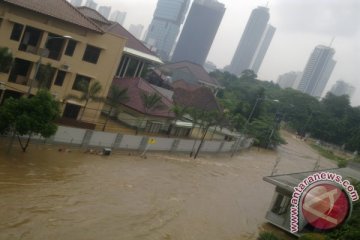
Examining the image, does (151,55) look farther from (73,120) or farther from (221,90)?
(221,90)

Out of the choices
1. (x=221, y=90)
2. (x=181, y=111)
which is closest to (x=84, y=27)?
(x=181, y=111)

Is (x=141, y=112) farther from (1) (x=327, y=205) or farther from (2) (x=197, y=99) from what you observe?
(1) (x=327, y=205)

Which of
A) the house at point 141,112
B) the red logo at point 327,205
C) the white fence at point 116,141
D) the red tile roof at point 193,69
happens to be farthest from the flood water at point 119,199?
the red tile roof at point 193,69

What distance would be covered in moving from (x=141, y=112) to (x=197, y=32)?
155 meters

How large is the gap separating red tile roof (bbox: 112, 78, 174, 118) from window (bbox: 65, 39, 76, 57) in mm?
8278

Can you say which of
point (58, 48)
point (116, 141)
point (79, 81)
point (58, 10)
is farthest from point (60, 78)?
point (116, 141)

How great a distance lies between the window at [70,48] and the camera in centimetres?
3017

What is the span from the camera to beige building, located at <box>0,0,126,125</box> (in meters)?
27.6

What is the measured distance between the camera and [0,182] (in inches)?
725

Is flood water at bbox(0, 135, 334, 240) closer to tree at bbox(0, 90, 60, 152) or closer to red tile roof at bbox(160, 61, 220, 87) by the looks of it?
tree at bbox(0, 90, 60, 152)

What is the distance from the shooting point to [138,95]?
127 ft

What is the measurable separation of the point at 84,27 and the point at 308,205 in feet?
71.6

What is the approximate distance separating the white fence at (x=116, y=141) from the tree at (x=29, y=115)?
289 cm

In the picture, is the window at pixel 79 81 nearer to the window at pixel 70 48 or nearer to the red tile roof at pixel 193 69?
the window at pixel 70 48
